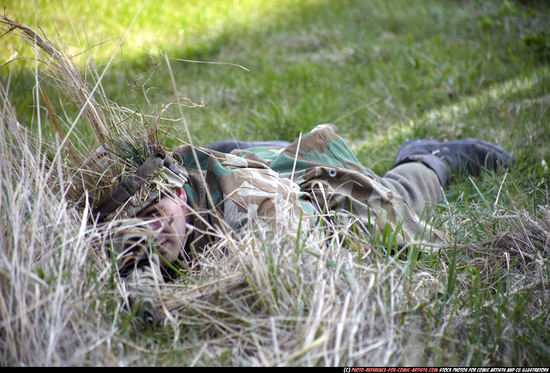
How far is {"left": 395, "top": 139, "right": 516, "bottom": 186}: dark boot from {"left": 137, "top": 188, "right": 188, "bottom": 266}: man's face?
4.93 feet

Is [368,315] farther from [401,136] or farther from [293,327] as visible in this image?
[401,136]

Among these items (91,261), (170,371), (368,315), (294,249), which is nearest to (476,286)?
(368,315)

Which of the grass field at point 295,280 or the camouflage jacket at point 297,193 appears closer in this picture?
the grass field at point 295,280

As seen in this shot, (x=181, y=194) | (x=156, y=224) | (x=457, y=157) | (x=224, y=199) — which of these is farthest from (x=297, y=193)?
(x=457, y=157)

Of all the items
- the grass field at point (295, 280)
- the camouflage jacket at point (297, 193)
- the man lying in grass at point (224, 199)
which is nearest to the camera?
the grass field at point (295, 280)

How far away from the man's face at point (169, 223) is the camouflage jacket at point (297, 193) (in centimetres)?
6

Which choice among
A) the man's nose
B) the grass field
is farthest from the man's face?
the grass field

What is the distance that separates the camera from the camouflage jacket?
5.42 ft

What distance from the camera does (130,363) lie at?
117 centimetres

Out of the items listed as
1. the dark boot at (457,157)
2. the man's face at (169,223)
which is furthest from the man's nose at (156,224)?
the dark boot at (457,157)

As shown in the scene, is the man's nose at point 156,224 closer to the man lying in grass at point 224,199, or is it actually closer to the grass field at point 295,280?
the man lying in grass at point 224,199

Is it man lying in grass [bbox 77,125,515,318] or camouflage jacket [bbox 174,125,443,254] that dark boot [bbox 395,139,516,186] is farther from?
camouflage jacket [bbox 174,125,443,254]

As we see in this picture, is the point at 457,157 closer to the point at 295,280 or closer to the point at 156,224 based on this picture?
the point at 295,280

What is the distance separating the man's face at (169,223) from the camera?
5.02 ft
